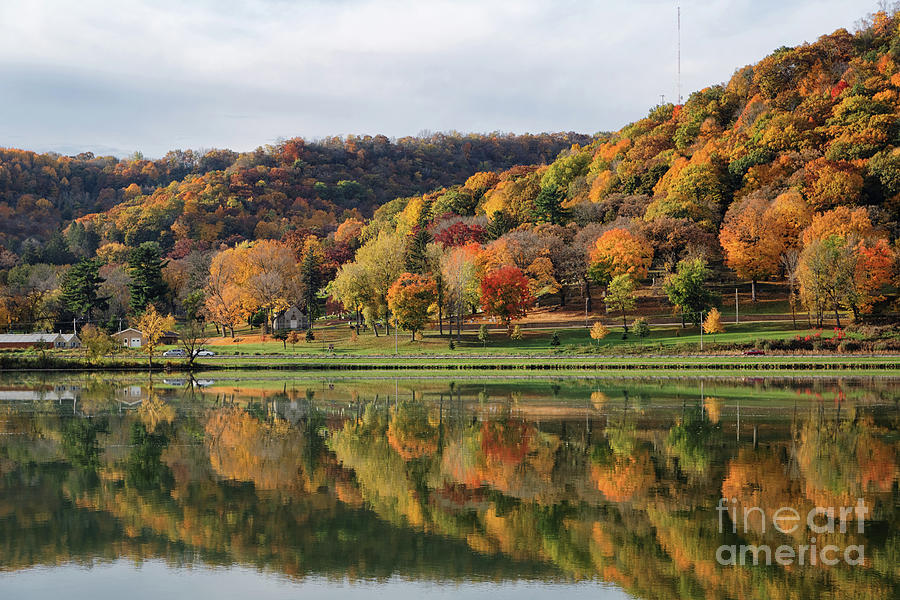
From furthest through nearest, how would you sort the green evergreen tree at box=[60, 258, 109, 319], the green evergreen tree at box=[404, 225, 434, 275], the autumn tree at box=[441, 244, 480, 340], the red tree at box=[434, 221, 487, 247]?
the red tree at box=[434, 221, 487, 247] < the green evergreen tree at box=[60, 258, 109, 319] < the green evergreen tree at box=[404, 225, 434, 275] < the autumn tree at box=[441, 244, 480, 340]

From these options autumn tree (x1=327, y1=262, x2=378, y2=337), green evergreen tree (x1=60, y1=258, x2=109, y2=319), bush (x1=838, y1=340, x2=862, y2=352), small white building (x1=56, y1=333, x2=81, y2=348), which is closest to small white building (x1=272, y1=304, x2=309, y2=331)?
autumn tree (x1=327, y1=262, x2=378, y2=337)

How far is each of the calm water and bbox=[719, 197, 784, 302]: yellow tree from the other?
45927mm

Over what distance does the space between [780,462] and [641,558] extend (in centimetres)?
1038

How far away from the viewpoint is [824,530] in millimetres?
17328

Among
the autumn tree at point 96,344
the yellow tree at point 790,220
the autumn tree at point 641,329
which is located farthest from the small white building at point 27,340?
the yellow tree at point 790,220

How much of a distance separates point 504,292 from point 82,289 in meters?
57.9

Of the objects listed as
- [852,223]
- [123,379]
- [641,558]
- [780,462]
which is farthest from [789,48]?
[641,558]

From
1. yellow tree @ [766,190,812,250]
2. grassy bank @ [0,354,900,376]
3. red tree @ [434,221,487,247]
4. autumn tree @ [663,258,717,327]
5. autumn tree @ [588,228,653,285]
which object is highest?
red tree @ [434,221,487,247]

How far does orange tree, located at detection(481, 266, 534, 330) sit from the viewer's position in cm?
8094

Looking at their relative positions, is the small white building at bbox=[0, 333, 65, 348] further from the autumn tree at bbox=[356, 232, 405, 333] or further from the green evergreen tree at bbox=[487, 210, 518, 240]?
the green evergreen tree at bbox=[487, 210, 518, 240]

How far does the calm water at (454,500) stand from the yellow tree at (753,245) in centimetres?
4593

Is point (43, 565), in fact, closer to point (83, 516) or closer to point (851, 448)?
point (83, 516)

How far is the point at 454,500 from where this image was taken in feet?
67.5

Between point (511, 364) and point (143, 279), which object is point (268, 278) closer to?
point (143, 279)
